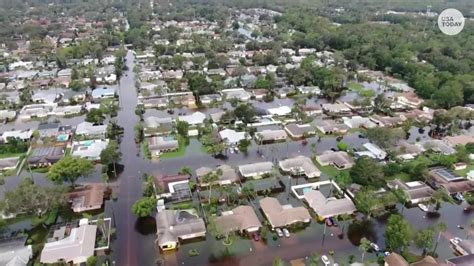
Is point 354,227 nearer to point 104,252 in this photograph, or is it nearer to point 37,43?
point 104,252

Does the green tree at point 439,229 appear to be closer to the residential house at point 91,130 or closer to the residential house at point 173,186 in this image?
the residential house at point 173,186

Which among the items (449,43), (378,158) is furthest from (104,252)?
(449,43)

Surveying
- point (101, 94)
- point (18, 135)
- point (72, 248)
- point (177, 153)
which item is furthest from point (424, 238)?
point (101, 94)

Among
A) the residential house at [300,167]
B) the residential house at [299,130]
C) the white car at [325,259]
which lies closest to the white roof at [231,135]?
the residential house at [299,130]

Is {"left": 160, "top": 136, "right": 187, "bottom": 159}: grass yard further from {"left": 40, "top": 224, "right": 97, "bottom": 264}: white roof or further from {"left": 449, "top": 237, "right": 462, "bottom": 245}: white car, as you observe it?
{"left": 449, "top": 237, "right": 462, "bottom": 245}: white car

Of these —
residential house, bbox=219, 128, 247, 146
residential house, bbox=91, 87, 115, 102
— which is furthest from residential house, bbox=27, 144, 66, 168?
residential house, bbox=219, 128, 247, 146
